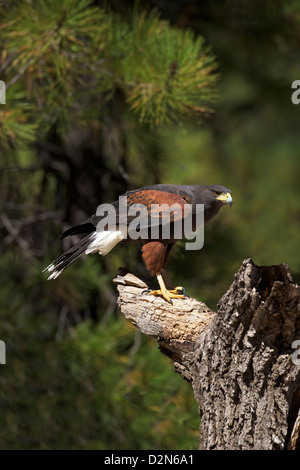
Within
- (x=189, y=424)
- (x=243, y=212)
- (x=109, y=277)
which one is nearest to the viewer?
(x=189, y=424)

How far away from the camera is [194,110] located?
3.25 m

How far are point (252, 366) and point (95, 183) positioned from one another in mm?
2277

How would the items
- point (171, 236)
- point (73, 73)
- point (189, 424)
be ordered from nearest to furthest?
point (171, 236), point (73, 73), point (189, 424)

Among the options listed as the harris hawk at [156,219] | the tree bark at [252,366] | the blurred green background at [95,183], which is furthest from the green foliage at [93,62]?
the tree bark at [252,366]

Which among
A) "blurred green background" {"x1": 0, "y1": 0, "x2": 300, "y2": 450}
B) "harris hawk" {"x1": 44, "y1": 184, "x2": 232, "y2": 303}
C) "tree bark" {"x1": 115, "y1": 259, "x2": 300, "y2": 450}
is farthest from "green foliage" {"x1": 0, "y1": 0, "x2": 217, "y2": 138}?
"tree bark" {"x1": 115, "y1": 259, "x2": 300, "y2": 450}

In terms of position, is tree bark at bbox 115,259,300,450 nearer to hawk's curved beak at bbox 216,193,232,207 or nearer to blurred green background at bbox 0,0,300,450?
hawk's curved beak at bbox 216,193,232,207

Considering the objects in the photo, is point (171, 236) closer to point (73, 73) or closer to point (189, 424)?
point (73, 73)

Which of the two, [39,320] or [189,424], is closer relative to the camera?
[189,424]

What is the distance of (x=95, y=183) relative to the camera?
3.81 metres

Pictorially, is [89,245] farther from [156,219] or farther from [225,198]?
[225,198]

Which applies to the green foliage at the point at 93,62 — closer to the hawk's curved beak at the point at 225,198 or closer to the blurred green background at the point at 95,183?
the blurred green background at the point at 95,183

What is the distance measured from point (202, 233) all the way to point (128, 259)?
56cm

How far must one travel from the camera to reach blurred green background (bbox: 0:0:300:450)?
10.1 feet
